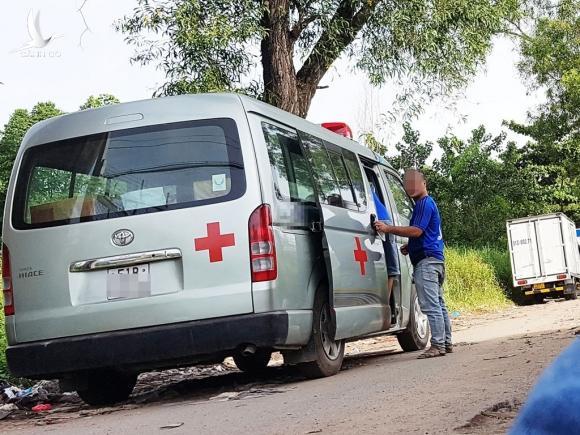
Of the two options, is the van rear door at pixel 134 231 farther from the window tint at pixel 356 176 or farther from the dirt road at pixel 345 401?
the window tint at pixel 356 176

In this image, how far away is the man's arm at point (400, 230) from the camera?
330 inches

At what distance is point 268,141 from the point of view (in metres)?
6.79

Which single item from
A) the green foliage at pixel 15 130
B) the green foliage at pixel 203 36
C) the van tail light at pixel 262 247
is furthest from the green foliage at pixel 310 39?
the green foliage at pixel 15 130

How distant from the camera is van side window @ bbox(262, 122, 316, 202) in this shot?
267 inches

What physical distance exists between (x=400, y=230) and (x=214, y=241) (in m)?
2.62

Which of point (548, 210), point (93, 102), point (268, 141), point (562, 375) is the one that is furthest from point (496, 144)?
point (562, 375)

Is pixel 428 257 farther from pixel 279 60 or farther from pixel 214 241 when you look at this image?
pixel 279 60

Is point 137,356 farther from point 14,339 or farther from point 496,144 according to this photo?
point 496,144

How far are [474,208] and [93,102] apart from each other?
767 inches

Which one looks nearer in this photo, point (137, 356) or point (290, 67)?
point (137, 356)

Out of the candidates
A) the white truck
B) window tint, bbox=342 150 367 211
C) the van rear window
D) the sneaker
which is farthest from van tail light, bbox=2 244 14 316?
the white truck

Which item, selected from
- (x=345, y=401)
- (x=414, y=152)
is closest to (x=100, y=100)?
(x=414, y=152)

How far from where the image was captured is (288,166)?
23.2 ft

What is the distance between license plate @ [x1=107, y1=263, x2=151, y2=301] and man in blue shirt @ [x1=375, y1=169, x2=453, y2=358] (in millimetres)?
2908
